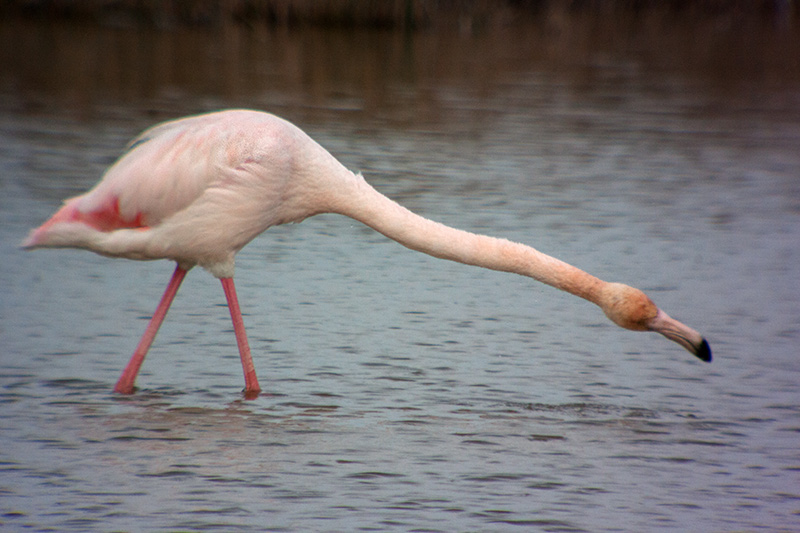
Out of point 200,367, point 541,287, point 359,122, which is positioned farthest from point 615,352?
point 359,122

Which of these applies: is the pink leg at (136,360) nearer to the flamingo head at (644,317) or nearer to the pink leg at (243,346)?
the pink leg at (243,346)

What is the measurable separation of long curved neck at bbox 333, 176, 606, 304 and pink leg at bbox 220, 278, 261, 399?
0.74 meters

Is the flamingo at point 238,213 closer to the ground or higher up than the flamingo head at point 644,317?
higher up

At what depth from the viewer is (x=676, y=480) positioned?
5516 millimetres

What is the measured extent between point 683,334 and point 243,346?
2178 millimetres

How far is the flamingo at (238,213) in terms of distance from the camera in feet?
19.9

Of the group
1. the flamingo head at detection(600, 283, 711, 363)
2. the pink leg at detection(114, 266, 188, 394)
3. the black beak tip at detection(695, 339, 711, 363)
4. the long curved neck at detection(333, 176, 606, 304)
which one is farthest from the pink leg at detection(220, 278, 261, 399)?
the black beak tip at detection(695, 339, 711, 363)

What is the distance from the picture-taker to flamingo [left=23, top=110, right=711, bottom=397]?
607 cm

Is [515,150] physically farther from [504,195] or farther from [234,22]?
[234,22]

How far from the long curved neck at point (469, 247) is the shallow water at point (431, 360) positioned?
0.70 meters

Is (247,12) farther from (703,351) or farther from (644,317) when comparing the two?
(703,351)

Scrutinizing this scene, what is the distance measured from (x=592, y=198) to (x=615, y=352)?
14.0ft

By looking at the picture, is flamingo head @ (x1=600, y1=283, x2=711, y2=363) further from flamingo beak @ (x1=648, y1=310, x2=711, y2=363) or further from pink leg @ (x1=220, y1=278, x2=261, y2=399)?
pink leg @ (x1=220, y1=278, x2=261, y2=399)

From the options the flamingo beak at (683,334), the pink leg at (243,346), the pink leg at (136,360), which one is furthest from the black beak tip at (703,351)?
the pink leg at (136,360)
